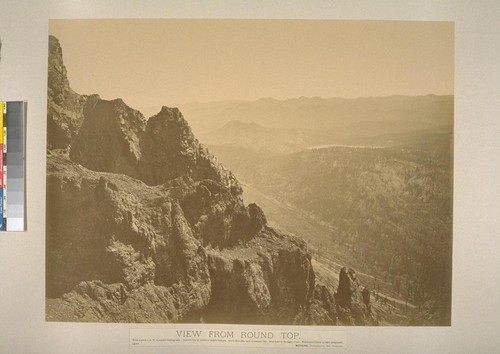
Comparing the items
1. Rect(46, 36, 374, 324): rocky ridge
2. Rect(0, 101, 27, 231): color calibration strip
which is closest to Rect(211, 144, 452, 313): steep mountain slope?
Rect(46, 36, 374, 324): rocky ridge

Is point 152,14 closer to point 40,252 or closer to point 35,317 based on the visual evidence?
point 40,252

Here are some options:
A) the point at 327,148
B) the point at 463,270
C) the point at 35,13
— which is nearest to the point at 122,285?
the point at 327,148

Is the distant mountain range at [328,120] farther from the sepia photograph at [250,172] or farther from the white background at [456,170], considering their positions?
the white background at [456,170]

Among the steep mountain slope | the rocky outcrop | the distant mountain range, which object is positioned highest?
the distant mountain range

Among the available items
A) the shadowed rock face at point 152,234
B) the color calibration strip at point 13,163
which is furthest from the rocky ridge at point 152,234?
the color calibration strip at point 13,163

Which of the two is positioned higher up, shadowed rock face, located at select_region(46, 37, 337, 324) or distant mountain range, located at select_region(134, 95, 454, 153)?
distant mountain range, located at select_region(134, 95, 454, 153)

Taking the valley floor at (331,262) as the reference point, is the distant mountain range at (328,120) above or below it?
above

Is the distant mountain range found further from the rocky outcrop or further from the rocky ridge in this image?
the rocky outcrop
